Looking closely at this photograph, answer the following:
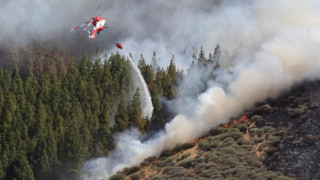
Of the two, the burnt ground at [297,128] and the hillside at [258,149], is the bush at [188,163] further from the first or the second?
the burnt ground at [297,128]

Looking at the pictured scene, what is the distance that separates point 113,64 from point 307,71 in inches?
1744

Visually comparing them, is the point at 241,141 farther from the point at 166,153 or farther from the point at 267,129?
the point at 166,153

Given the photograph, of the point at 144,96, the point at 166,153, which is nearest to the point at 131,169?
the point at 166,153

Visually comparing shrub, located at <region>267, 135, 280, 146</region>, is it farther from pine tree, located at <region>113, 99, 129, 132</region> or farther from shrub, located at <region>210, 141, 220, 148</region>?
pine tree, located at <region>113, 99, 129, 132</region>

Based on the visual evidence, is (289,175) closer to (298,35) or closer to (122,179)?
(122,179)

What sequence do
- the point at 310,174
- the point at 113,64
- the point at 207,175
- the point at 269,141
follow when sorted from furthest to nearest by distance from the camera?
1. the point at 113,64
2. the point at 269,141
3. the point at 207,175
4. the point at 310,174

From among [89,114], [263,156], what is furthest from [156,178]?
[89,114]

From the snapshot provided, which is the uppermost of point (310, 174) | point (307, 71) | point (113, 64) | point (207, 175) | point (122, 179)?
point (113, 64)

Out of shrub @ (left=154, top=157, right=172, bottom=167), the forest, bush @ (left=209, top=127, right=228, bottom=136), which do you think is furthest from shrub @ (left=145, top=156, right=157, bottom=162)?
bush @ (left=209, top=127, right=228, bottom=136)

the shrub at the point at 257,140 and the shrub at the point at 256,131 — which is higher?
the shrub at the point at 256,131

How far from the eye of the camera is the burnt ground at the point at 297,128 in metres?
71.5

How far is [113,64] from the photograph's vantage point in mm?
127375

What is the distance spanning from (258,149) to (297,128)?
621 centimetres

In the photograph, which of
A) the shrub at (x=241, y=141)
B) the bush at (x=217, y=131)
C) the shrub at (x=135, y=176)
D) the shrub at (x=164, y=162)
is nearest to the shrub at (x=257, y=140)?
the shrub at (x=241, y=141)
